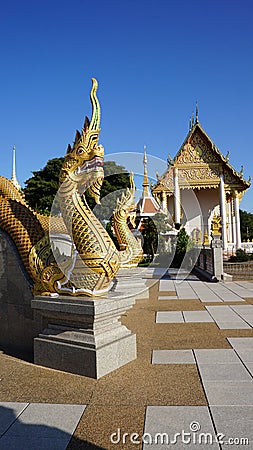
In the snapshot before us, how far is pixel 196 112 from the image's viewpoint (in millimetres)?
30562

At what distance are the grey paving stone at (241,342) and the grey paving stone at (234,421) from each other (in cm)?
201

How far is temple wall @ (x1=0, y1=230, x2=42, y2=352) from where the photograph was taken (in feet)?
17.1

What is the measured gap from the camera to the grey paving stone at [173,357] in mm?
4617

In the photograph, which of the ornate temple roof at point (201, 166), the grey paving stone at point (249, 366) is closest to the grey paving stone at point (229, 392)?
the grey paving stone at point (249, 366)

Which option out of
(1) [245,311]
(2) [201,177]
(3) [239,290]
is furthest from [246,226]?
(1) [245,311]

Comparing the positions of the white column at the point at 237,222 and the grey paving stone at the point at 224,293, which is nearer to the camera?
the grey paving stone at the point at 224,293

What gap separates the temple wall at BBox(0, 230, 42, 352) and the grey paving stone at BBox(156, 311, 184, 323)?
2764 millimetres

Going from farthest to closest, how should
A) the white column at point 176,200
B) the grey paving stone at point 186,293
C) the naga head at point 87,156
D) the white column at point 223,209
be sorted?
the white column at point 176,200 < the white column at point 223,209 < the grey paving stone at point 186,293 < the naga head at point 87,156

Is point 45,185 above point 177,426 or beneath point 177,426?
above

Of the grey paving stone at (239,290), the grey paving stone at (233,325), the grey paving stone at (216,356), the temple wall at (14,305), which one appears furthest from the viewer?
the grey paving stone at (239,290)

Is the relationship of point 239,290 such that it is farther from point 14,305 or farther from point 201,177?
point 201,177

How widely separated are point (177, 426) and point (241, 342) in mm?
2799

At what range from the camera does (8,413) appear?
3285 mm

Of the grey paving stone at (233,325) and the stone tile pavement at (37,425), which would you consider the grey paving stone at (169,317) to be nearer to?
the grey paving stone at (233,325)
